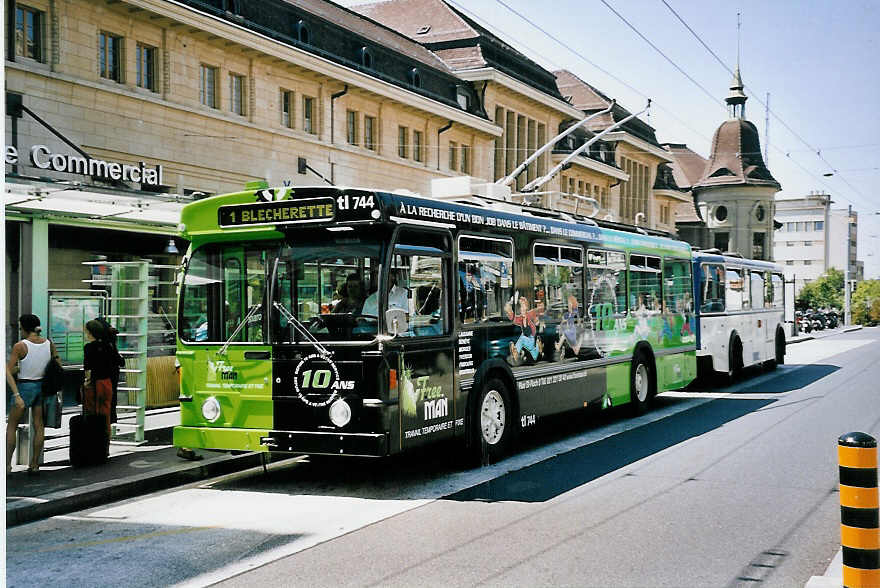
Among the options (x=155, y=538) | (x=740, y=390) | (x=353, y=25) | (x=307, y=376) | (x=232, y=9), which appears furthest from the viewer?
(x=353, y=25)

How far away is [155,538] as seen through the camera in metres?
Result: 7.44

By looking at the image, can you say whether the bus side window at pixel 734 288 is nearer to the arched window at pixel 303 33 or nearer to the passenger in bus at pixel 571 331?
the passenger in bus at pixel 571 331

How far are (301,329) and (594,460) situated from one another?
390cm

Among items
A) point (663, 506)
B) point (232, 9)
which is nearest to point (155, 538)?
point (663, 506)

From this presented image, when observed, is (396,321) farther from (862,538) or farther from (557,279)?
(862,538)

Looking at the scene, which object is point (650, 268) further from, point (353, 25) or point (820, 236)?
point (820, 236)

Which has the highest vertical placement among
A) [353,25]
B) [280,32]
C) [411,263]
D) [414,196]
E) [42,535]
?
[353,25]

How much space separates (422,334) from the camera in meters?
9.41

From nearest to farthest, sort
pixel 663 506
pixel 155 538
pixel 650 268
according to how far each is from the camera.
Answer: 1. pixel 155 538
2. pixel 663 506
3. pixel 650 268

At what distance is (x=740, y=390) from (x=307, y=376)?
13332 mm

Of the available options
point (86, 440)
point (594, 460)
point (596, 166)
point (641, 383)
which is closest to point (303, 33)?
point (641, 383)

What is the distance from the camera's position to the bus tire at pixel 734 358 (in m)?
21.0

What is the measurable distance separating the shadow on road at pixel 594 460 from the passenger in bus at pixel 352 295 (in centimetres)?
201

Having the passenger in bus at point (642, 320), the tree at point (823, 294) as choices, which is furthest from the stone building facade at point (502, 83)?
the tree at point (823, 294)
